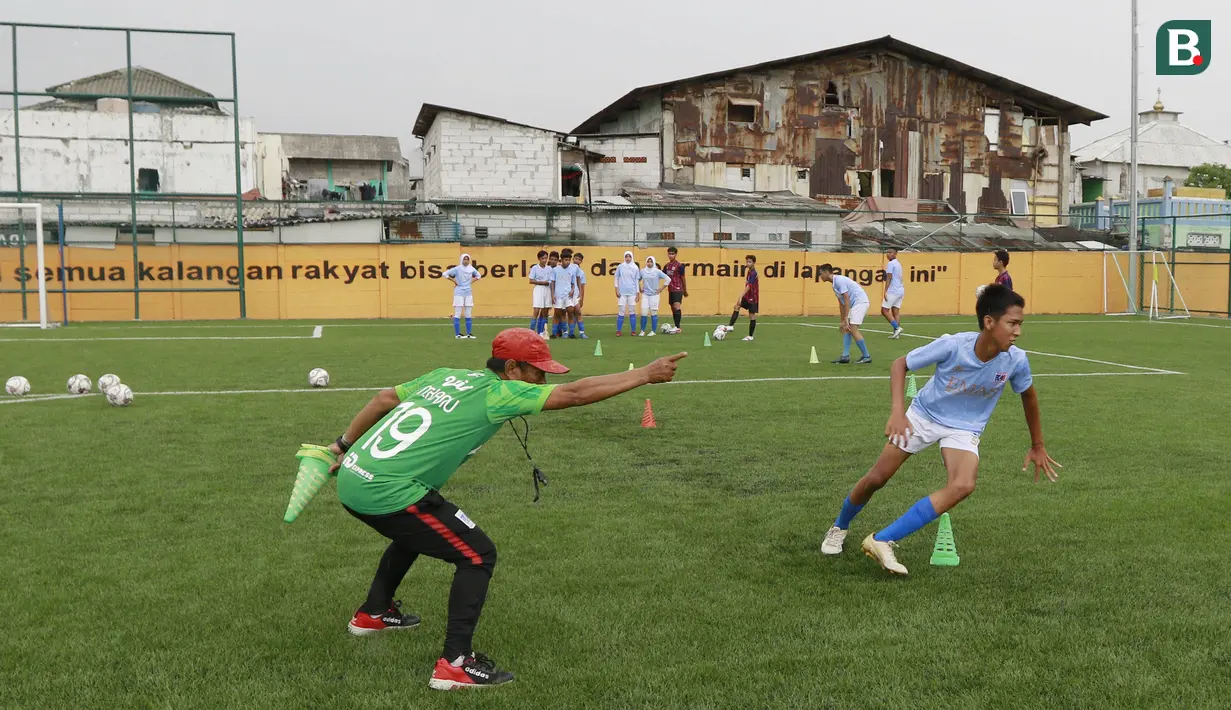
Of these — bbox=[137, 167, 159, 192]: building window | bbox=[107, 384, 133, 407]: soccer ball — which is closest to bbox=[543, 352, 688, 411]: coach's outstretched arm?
bbox=[107, 384, 133, 407]: soccer ball

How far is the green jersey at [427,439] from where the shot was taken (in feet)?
14.3

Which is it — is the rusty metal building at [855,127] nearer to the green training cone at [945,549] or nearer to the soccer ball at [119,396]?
the soccer ball at [119,396]

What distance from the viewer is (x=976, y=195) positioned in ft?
176

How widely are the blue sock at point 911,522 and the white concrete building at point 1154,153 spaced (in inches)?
2949

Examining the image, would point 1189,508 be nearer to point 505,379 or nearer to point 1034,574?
point 1034,574

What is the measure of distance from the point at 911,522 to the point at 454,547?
263 cm

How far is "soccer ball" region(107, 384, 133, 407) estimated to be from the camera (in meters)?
12.1

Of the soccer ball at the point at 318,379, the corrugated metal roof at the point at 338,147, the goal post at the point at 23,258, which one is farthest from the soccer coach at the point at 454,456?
the corrugated metal roof at the point at 338,147

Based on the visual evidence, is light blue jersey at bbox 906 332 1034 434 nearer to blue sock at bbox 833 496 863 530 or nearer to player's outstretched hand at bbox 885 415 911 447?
player's outstretched hand at bbox 885 415 911 447

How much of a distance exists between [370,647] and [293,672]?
40 cm

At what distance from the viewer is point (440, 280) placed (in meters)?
31.1

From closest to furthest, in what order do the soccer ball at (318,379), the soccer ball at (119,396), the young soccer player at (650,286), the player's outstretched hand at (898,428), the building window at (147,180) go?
the player's outstretched hand at (898,428) → the soccer ball at (119,396) → the soccer ball at (318,379) → the young soccer player at (650,286) → the building window at (147,180)

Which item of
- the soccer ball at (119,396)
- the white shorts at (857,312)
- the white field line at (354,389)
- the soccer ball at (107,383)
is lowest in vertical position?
the white field line at (354,389)

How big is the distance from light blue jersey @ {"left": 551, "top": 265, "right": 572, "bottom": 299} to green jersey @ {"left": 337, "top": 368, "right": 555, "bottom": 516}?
60.9 feet
